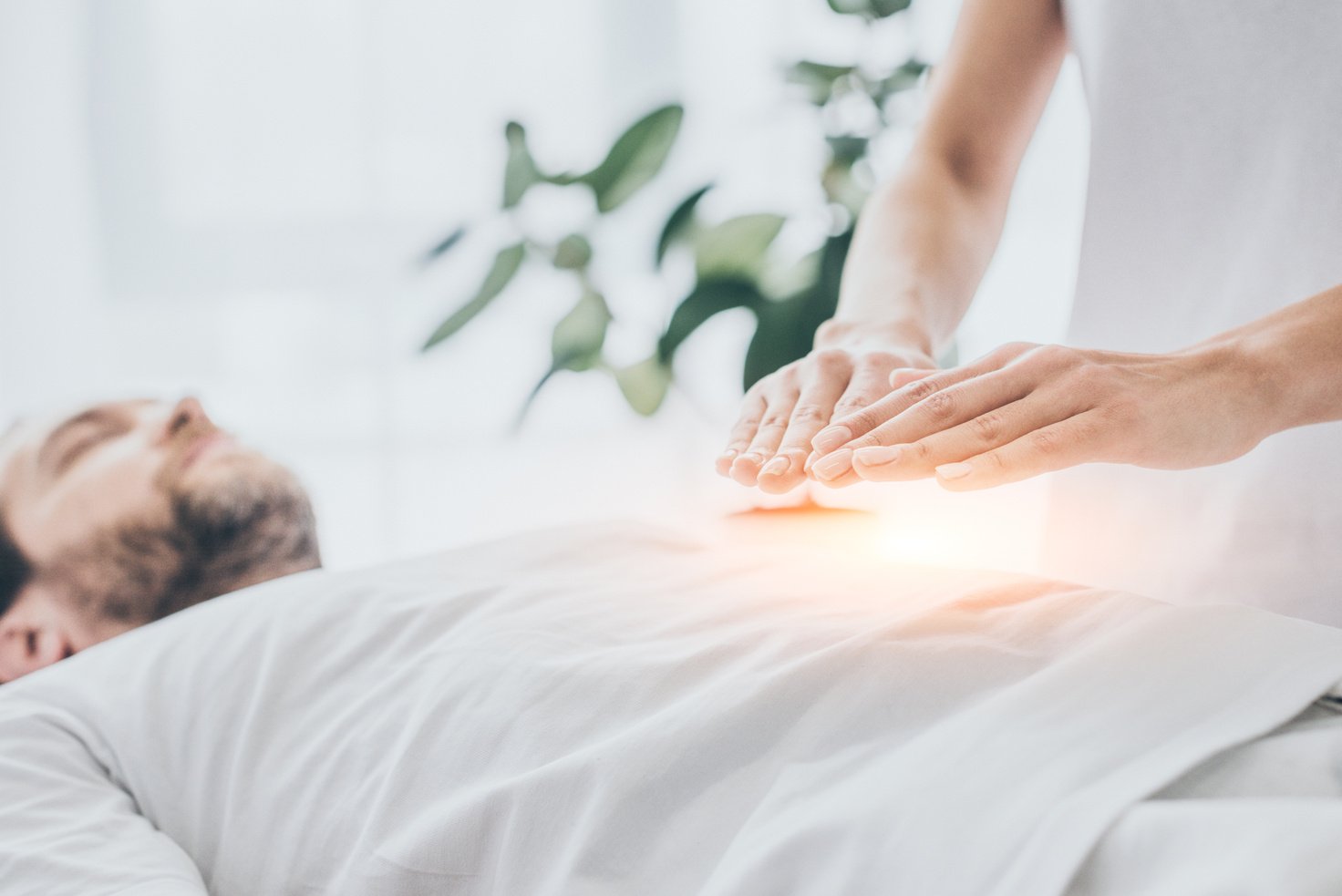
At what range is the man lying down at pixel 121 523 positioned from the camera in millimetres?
1170

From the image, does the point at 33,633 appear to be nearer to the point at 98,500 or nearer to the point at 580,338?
the point at 98,500

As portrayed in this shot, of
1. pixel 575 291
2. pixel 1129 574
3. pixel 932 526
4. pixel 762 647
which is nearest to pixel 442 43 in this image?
pixel 575 291

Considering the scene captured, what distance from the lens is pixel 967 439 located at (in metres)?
0.63

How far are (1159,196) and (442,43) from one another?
61.3 inches

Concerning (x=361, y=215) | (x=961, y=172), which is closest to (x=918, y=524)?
(x=961, y=172)

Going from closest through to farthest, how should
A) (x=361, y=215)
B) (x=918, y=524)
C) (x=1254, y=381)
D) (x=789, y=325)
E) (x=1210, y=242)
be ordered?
1. (x=1254, y=381)
2. (x=1210, y=242)
3. (x=789, y=325)
4. (x=918, y=524)
5. (x=361, y=215)

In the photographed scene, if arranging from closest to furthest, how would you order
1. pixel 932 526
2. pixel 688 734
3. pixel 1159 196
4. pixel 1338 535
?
pixel 688 734 → pixel 1338 535 → pixel 1159 196 → pixel 932 526

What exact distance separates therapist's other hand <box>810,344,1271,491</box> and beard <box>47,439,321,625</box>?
0.84 metres

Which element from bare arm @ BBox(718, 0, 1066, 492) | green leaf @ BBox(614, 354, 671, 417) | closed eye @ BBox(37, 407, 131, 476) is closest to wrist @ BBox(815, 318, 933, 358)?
bare arm @ BBox(718, 0, 1066, 492)

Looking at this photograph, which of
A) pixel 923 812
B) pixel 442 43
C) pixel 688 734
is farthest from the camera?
pixel 442 43

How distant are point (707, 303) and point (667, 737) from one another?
42.0 inches

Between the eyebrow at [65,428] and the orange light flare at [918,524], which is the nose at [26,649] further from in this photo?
the orange light flare at [918,524]

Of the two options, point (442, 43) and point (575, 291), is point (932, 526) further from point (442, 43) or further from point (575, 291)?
point (442, 43)

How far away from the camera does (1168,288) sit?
1014mm
